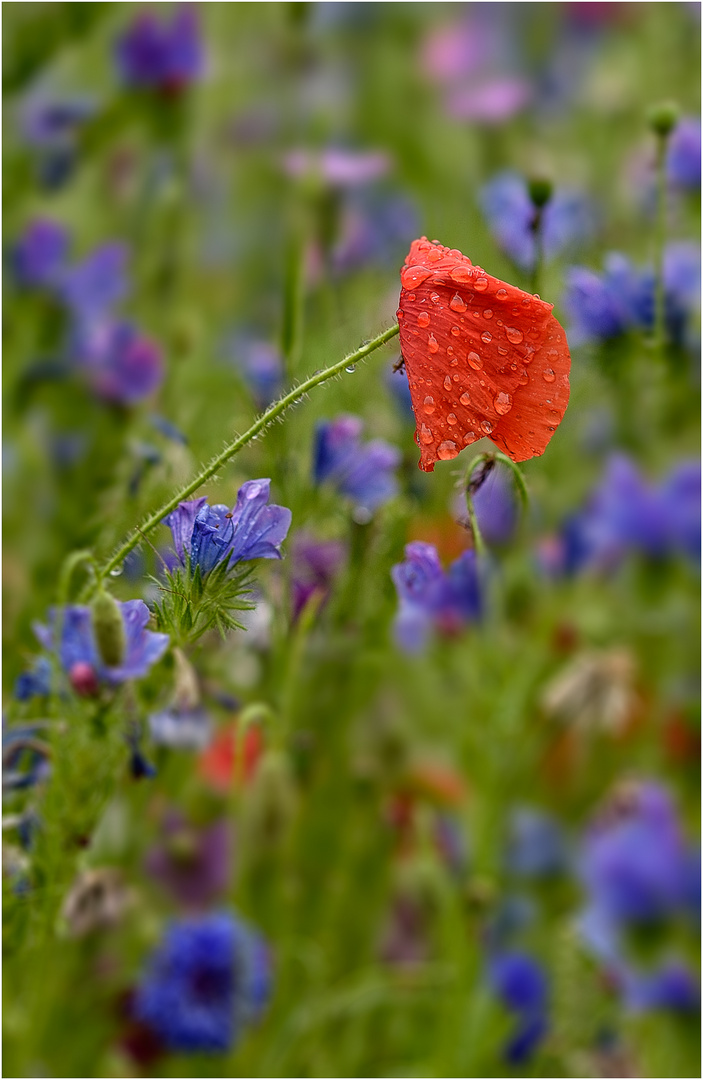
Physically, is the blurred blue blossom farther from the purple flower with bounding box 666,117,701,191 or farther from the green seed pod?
the green seed pod

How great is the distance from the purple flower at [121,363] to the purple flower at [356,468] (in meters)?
0.34

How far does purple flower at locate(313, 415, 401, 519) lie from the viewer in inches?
22.3

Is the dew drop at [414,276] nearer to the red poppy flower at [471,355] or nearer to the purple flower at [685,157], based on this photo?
the red poppy flower at [471,355]

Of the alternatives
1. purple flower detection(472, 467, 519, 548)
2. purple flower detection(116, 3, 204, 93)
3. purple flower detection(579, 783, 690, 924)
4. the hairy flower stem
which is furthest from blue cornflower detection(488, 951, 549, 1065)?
purple flower detection(116, 3, 204, 93)

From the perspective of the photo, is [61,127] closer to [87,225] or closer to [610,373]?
[87,225]

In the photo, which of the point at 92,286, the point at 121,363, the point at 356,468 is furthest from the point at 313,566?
the point at 92,286

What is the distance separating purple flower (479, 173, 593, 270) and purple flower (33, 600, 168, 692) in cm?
30

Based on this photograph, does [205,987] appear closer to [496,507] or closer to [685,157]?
[496,507]

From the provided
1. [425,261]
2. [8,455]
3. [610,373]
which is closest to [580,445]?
[610,373]

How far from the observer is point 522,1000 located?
808 mm

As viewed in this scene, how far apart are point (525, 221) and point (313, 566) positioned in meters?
0.26

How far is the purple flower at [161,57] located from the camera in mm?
1081

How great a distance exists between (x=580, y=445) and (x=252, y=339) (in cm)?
35

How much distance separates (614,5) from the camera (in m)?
1.84
